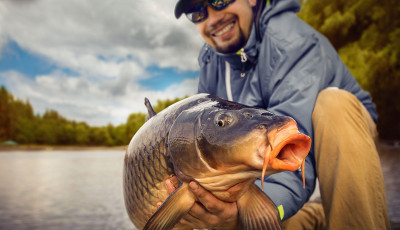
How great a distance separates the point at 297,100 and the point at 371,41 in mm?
10415

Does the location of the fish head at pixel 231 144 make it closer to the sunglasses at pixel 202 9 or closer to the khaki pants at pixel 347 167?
the khaki pants at pixel 347 167

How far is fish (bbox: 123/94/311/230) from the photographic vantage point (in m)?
0.71

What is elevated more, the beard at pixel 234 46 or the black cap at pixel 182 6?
the black cap at pixel 182 6

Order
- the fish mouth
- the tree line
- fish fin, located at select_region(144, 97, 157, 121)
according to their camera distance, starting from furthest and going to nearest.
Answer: the tree line < fish fin, located at select_region(144, 97, 157, 121) < the fish mouth

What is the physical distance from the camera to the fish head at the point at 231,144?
69 centimetres

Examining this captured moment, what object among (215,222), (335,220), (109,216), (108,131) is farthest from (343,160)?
(108,131)

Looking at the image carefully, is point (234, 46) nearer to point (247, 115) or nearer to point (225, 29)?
point (225, 29)

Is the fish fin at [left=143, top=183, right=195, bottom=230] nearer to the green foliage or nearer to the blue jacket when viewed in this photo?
the blue jacket

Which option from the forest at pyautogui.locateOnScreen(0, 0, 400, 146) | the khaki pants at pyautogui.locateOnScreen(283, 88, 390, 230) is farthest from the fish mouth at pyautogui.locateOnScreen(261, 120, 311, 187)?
the forest at pyautogui.locateOnScreen(0, 0, 400, 146)

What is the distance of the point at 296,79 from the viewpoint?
1618mm

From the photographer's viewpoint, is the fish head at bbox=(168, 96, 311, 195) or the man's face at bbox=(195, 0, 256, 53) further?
the man's face at bbox=(195, 0, 256, 53)

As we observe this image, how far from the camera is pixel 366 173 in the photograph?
140 cm

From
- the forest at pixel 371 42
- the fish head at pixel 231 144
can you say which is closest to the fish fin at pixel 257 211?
the fish head at pixel 231 144

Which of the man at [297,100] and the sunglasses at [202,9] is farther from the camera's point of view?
the sunglasses at [202,9]
